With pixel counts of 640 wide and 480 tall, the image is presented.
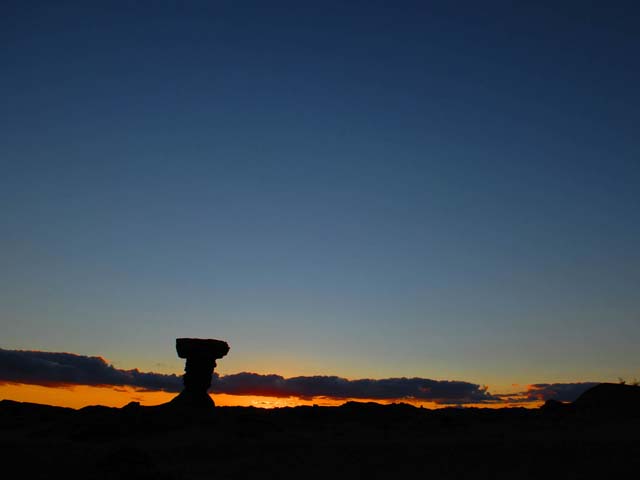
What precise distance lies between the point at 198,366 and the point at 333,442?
13578 mm

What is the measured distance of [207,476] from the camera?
17.5 meters

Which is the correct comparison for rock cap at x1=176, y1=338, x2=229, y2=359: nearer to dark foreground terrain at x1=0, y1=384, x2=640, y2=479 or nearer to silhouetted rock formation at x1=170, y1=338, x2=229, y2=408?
silhouetted rock formation at x1=170, y1=338, x2=229, y2=408

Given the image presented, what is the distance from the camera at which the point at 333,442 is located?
73.0ft

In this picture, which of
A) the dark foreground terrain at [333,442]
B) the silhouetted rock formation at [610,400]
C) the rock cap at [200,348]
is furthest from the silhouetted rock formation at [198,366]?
the silhouetted rock formation at [610,400]

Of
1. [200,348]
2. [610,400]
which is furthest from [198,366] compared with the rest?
[610,400]

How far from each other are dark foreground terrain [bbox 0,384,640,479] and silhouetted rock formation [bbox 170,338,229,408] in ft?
8.87

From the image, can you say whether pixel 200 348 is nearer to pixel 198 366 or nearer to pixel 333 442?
pixel 198 366

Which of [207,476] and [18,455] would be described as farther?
[18,455]

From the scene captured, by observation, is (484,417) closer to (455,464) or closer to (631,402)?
(631,402)

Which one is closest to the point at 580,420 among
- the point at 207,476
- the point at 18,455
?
the point at 207,476

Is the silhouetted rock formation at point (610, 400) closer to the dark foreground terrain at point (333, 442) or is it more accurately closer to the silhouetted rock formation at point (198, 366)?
the dark foreground terrain at point (333, 442)

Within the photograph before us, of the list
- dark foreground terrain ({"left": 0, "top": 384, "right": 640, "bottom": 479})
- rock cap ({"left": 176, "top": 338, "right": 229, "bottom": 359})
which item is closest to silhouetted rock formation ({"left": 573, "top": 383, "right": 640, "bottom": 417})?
dark foreground terrain ({"left": 0, "top": 384, "right": 640, "bottom": 479})

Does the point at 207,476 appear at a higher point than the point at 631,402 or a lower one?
lower

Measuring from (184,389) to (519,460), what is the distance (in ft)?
68.5
